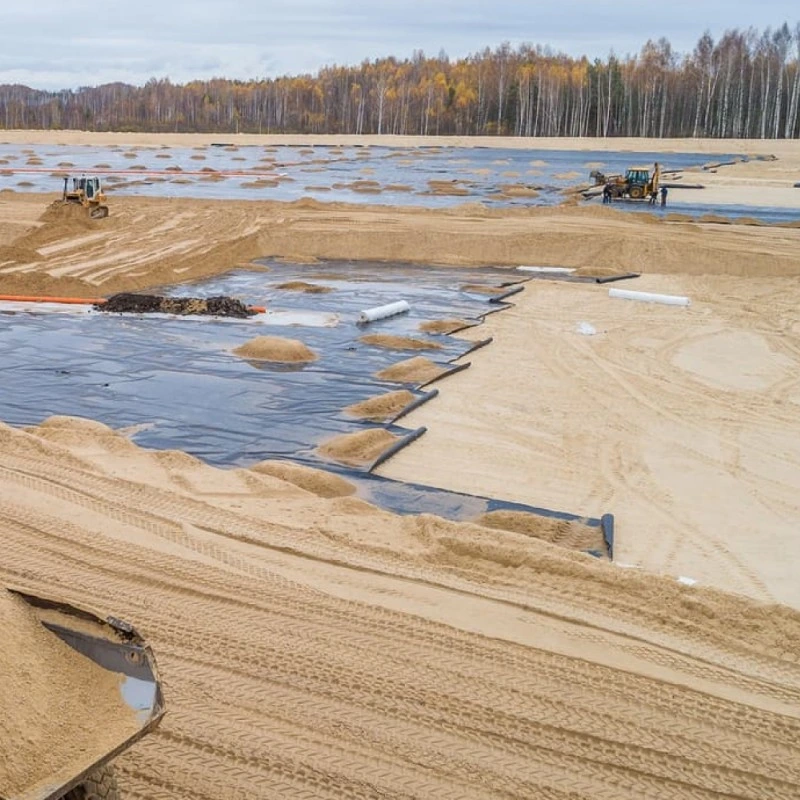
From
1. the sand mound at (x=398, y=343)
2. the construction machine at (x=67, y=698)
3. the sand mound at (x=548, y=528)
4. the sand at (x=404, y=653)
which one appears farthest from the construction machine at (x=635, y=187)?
the construction machine at (x=67, y=698)

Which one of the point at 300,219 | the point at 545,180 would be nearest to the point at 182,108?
the point at 545,180

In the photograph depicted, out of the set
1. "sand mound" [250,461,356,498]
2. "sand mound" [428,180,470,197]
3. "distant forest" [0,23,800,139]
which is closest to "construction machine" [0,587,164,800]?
"sand mound" [250,461,356,498]

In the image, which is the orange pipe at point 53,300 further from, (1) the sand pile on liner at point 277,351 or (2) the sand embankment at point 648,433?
(2) the sand embankment at point 648,433

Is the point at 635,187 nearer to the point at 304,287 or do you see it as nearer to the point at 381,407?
the point at 304,287

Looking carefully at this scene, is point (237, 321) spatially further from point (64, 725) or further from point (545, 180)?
point (545, 180)

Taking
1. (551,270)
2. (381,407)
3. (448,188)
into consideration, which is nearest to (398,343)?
(381,407)

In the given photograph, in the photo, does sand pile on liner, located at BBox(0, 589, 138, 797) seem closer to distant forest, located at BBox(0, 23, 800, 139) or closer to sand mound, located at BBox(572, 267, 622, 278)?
sand mound, located at BBox(572, 267, 622, 278)
